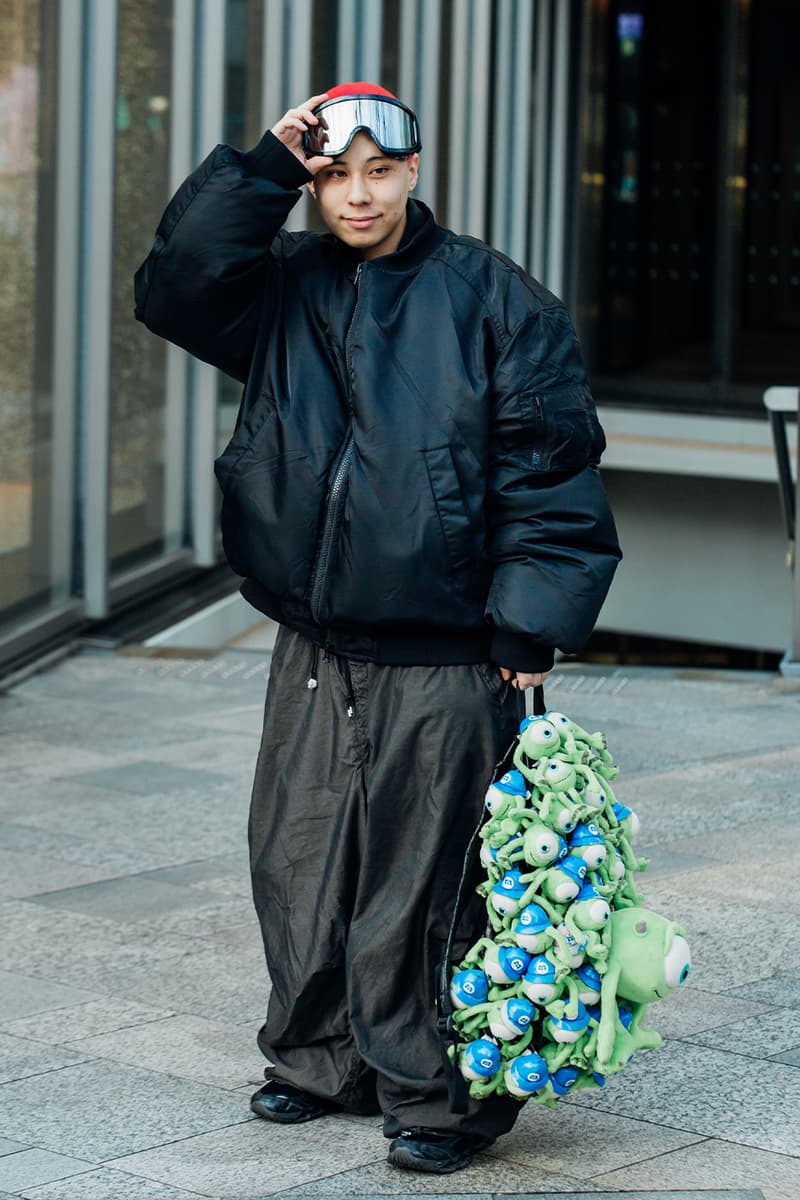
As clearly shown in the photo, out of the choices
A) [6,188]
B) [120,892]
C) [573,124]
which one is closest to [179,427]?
[6,188]

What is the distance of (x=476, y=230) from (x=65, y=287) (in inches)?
258

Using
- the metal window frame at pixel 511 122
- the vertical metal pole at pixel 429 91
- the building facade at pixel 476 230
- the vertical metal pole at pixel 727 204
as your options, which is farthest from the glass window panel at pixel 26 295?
the vertical metal pole at pixel 727 204

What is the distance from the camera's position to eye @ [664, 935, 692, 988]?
3496 mm

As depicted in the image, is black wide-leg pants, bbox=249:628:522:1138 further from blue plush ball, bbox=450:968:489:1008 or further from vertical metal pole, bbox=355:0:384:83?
vertical metal pole, bbox=355:0:384:83

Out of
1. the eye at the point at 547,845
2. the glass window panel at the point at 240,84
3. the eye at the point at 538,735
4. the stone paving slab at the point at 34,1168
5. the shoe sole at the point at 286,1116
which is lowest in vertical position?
the stone paving slab at the point at 34,1168

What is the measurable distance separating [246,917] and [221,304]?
6.80ft

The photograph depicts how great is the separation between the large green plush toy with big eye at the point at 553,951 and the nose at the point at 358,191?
100 centimetres

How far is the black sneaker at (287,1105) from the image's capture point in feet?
12.7

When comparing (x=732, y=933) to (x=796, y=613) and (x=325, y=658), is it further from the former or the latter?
(x=796, y=613)

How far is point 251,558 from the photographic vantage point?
3.76m

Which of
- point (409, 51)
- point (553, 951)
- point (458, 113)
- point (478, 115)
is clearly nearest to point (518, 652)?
point (553, 951)

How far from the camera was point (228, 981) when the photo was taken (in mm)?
4797

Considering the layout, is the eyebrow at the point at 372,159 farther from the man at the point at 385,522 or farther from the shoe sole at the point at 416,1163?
the shoe sole at the point at 416,1163

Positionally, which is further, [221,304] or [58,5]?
[58,5]
